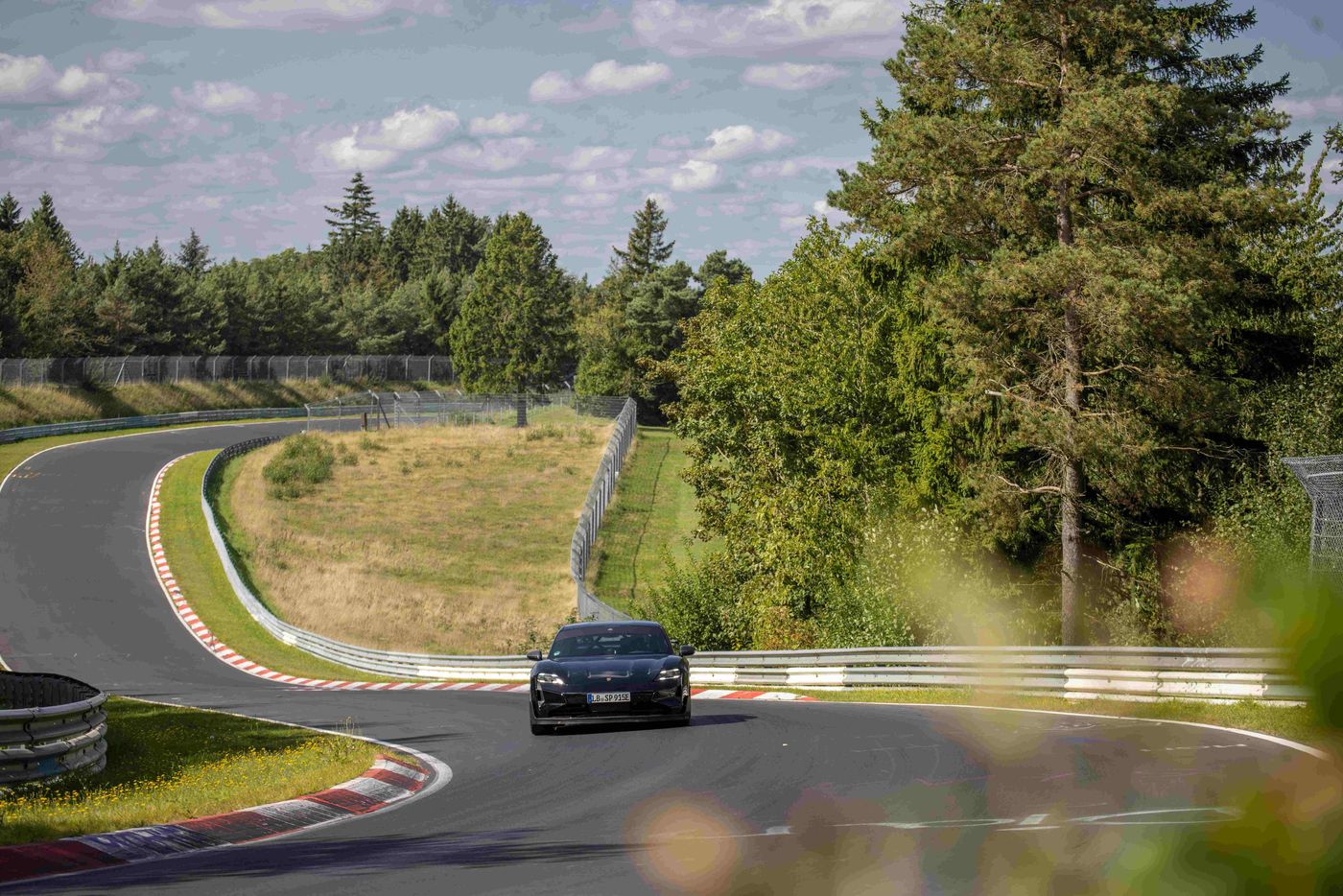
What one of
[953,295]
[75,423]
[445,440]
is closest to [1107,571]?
[953,295]

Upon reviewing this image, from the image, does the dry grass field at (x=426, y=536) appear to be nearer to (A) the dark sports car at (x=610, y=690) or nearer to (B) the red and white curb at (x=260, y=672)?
(B) the red and white curb at (x=260, y=672)

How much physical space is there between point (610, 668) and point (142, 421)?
257 feet

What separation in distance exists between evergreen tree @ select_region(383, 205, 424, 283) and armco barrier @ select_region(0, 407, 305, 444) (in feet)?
268

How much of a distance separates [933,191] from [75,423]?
63333 millimetres

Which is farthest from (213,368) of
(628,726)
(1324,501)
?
(1324,501)

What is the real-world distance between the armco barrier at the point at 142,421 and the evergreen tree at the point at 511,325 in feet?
44.7

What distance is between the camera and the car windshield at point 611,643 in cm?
1794

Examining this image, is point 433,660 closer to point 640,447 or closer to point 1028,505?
point 1028,505

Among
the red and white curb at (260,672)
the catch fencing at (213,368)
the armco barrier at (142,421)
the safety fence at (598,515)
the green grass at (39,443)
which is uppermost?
the catch fencing at (213,368)

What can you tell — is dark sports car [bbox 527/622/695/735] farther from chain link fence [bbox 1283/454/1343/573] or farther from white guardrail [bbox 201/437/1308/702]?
chain link fence [bbox 1283/454/1343/573]

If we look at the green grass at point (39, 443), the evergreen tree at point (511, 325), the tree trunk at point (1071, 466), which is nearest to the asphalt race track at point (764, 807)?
the tree trunk at point (1071, 466)

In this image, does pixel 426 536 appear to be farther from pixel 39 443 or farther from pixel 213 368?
pixel 213 368

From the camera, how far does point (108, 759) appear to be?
59.1 ft

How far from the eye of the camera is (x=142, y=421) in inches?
3474
